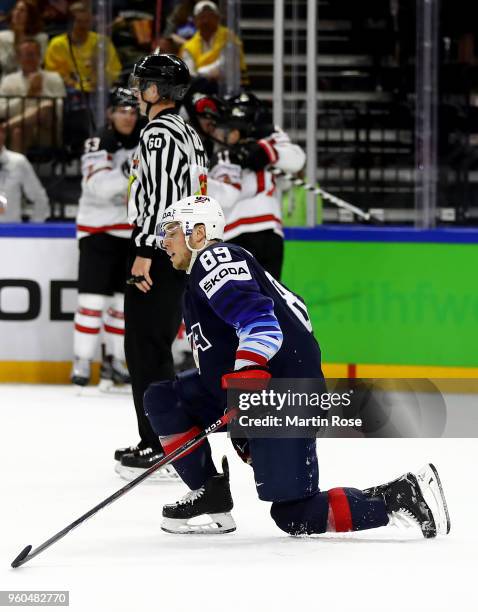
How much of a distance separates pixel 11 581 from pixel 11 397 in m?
3.16

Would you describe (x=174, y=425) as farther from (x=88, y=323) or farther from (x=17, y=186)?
(x=17, y=186)

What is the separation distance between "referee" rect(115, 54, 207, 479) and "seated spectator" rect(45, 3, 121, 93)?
93.6 inches

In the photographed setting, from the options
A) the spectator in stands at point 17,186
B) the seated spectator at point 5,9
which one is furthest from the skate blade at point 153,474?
the seated spectator at point 5,9

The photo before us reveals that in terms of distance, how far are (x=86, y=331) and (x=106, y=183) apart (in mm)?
685

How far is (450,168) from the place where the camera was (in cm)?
651

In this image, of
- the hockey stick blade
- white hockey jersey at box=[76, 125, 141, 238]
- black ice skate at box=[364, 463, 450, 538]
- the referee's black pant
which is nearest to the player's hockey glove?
black ice skate at box=[364, 463, 450, 538]

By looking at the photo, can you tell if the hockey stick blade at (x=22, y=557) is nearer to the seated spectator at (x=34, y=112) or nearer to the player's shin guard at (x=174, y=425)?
the player's shin guard at (x=174, y=425)

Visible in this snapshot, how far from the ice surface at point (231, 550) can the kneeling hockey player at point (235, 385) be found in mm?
72

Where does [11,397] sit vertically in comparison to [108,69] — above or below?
below

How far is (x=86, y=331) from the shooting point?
6273 mm

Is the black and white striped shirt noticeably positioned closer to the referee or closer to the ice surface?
the referee

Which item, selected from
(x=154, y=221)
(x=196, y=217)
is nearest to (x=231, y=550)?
(x=196, y=217)

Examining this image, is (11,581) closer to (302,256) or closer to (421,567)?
(421,567)

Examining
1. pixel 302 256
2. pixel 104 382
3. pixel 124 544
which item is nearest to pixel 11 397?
pixel 104 382
